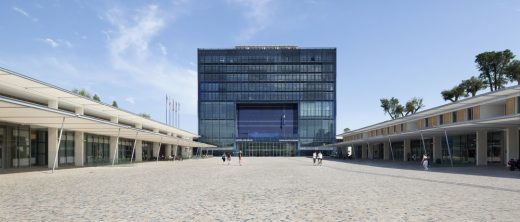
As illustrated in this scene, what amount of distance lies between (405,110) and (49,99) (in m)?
77.5

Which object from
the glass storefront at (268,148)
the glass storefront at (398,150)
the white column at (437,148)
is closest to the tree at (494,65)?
the glass storefront at (398,150)

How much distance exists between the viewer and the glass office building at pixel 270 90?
12356cm

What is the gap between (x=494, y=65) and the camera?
221 ft

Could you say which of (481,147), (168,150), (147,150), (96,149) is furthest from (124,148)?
(481,147)

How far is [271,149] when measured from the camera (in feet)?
413

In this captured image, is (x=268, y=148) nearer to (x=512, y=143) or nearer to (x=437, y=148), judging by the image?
(x=437, y=148)

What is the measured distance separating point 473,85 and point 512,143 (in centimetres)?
3912

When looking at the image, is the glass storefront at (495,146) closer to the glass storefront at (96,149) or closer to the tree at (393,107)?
the glass storefront at (96,149)

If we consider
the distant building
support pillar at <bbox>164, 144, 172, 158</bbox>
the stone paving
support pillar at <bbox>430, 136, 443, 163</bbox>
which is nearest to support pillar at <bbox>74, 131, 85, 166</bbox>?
the stone paving

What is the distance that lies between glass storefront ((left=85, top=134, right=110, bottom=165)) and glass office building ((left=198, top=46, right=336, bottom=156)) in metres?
71.9

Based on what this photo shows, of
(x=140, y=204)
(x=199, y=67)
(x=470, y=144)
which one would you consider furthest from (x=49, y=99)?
(x=199, y=67)

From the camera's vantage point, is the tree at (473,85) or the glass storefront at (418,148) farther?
the tree at (473,85)

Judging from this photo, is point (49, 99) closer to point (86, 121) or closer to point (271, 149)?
point (86, 121)

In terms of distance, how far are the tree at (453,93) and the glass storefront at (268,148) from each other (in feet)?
165
